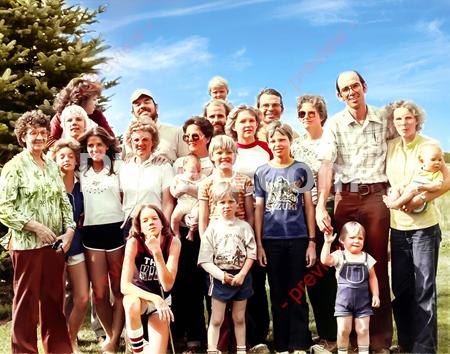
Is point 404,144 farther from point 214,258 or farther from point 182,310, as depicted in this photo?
point 182,310

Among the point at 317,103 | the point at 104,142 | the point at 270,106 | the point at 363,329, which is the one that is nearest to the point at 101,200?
the point at 104,142

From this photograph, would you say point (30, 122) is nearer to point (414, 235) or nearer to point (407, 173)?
point (407, 173)

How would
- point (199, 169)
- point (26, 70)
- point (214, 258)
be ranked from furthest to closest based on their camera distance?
point (26, 70) → point (199, 169) → point (214, 258)

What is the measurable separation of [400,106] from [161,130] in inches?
95.6

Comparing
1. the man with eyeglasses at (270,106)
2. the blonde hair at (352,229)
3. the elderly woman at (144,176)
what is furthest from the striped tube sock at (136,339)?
the man with eyeglasses at (270,106)

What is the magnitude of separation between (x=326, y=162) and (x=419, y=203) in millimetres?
883

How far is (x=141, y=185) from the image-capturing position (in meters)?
5.44

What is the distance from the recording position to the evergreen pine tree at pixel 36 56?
27.8ft

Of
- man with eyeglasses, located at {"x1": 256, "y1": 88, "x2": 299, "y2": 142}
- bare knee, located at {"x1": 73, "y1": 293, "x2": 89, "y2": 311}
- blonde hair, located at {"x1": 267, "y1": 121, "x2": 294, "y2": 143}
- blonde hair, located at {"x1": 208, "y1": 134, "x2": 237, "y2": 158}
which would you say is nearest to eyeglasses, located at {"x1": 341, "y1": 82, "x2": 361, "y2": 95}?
blonde hair, located at {"x1": 267, "y1": 121, "x2": 294, "y2": 143}

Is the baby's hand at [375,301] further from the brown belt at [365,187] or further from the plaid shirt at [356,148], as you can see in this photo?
the plaid shirt at [356,148]

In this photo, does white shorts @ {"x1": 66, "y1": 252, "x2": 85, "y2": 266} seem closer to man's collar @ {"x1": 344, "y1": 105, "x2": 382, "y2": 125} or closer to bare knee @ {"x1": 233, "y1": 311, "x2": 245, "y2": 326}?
bare knee @ {"x1": 233, "y1": 311, "x2": 245, "y2": 326}

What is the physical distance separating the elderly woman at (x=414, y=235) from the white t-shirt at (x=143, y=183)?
6.72 feet

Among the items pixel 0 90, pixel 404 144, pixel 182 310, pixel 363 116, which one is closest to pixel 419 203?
pixel 404 144

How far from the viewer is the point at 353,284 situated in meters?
5.35
